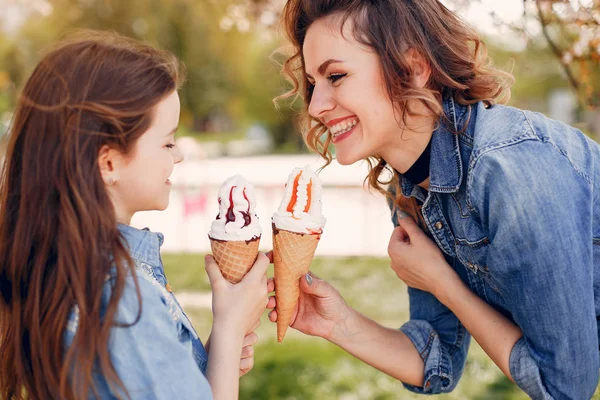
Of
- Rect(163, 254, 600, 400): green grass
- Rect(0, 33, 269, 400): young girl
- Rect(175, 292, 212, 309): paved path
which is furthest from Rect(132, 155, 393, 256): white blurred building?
Rect(0, 33, 269, 400): young girl

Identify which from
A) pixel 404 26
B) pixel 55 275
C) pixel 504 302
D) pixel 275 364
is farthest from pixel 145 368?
pixel 275 364

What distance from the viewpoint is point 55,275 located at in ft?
5.77

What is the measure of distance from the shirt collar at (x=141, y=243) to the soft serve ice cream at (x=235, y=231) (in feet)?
0.77

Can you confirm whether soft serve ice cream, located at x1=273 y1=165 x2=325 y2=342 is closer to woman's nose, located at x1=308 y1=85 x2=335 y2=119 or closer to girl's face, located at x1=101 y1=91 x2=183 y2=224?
woman's nose, located at x1=308 y1=85 x2=335 y2=119

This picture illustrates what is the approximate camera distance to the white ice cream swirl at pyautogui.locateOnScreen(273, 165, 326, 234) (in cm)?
227

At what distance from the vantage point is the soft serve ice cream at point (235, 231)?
2174 millimetres

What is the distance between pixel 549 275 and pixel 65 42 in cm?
161

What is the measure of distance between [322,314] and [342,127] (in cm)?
74

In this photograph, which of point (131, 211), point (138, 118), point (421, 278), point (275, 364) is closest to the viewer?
point (138, 118)

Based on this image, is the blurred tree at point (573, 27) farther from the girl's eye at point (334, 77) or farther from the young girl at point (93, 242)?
the young girl at point (93, 242)

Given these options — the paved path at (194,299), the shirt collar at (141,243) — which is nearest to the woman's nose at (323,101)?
the shirt collar at (141,243)

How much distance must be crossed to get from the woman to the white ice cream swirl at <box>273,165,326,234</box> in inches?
7.9

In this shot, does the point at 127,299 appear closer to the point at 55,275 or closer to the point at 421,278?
the point at 55,275

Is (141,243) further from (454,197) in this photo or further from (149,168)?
(454,197)
